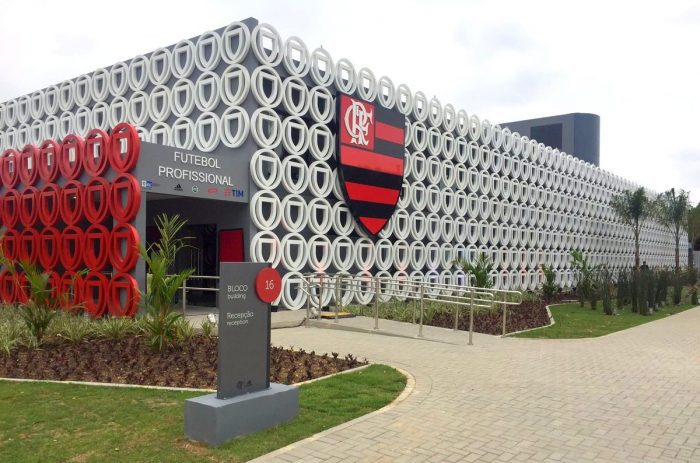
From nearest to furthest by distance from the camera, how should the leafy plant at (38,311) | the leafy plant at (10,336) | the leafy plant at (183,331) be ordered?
1. the leafy plant at (10,336)
2. the leafy plant at (38,311)
3. the leafy plant at (183,331)

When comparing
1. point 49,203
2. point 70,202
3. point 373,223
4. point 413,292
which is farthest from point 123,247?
point 373,223

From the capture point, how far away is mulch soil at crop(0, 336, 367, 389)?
7273 millimetres

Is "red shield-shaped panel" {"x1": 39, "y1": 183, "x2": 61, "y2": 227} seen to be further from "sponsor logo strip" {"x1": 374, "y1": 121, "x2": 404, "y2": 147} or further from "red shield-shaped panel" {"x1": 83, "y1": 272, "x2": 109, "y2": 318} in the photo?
"sponsor logo strip" {"x1": 374, "y1": 121, "x2": 404, "y2": 147}

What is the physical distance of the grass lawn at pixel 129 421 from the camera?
15.5ft

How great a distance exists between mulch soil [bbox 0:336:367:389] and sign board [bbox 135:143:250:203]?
4347 millimetres

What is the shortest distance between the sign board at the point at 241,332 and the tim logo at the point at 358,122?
12.3 meters

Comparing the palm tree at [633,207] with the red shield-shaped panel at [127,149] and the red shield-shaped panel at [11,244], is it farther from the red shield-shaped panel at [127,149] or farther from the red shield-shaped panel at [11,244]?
the red shield-shaped panel at [11,244]

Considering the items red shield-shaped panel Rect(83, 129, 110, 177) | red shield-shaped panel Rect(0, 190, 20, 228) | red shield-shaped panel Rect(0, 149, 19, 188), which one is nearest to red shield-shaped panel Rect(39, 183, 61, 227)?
red shield-shaped panel Rect(0, 190, 20, 228)

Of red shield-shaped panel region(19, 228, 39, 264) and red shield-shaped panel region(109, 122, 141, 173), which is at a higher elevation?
red shield-shaped panel region(109, 122, 141, 173)

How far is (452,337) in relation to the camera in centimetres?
1174

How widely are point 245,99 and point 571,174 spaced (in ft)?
74.8

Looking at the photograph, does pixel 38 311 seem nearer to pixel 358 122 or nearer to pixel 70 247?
pixel 70 247

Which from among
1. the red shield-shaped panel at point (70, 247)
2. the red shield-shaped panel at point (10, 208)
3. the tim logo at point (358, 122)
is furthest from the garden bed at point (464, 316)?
the red shield-shaped panel at point (10, 208)

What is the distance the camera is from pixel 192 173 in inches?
544
